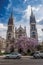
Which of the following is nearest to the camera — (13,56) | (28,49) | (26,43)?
(13,56)

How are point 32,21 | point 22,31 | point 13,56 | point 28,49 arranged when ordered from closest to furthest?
point 13,56, point 28,49, point 22,31, point 32,21

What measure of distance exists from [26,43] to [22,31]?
1994 cm

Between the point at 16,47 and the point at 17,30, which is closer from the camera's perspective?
the point at 16,47

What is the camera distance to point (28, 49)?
1382 inches

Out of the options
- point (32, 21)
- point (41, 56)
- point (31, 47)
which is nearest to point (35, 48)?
point (31, 47)

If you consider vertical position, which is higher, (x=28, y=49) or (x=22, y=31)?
(x=22, y=31)

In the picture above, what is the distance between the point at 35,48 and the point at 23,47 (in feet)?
6.62

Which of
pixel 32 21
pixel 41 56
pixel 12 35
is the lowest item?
pixel 41 56

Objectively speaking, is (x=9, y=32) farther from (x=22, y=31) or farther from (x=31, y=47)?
(x=31, y=47)

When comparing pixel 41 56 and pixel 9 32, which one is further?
pixel 9 32

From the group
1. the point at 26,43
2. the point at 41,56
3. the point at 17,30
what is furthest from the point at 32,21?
the point at 41,56

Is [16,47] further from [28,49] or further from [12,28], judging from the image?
[12,28]

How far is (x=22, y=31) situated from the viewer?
57312mm

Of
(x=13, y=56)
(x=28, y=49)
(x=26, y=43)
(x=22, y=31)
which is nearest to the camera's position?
(x=13, y=56)
